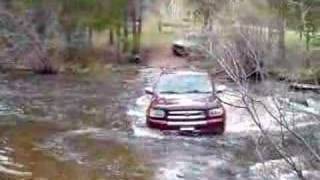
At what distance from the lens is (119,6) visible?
4356 centimetres

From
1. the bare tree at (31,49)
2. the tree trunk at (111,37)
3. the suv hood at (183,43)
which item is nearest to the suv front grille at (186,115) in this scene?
the bare tree at (31,49)

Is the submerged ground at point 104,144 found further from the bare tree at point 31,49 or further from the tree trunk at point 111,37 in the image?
the tree trunk at point 111,37

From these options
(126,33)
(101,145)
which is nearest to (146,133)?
(101,145)

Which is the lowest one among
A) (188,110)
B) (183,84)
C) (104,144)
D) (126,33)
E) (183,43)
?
(183,43)

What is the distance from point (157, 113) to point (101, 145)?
1629mm

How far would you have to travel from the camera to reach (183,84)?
19078 millimetres

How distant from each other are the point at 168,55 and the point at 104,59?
4279 mm

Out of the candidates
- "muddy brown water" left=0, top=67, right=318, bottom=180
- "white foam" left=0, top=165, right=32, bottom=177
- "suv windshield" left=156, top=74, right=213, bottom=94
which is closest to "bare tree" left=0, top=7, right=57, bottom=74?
"muddy brown water" left=0, top=67, right=318, bottom=180

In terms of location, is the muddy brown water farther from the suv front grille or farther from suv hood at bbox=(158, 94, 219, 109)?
suv hood at bbox=(158, 94, 219, 109)

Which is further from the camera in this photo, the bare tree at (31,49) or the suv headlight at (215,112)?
the bare tree at (31,49)

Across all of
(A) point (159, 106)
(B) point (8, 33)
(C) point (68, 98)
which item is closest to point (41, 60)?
(B) point (8, 33)

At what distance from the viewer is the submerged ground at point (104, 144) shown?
569 inches

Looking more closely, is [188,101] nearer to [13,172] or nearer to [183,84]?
[183,84]

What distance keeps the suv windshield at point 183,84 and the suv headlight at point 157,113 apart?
758 mm
